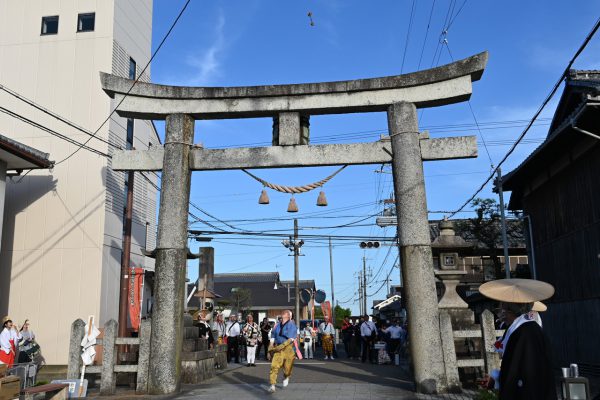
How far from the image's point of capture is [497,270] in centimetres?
2998

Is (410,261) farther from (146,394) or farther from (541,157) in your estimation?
(541,157)

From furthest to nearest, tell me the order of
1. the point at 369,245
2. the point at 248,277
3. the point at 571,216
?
1. the point at 248,277
2. the point at 369,245
3. the point at 571,216

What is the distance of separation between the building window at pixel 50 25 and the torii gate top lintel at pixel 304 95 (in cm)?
1296

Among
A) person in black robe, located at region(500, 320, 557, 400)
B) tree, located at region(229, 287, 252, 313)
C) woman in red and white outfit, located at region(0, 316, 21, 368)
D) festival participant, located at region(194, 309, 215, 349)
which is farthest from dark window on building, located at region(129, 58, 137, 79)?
tree, located at region(229, 287, 252, 313)

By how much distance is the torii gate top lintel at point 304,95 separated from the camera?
1191 cm

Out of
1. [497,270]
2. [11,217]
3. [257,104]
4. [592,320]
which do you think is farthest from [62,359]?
[497,270]

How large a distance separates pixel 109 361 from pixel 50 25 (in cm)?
1769

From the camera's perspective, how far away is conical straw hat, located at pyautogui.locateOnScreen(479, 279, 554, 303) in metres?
5.97

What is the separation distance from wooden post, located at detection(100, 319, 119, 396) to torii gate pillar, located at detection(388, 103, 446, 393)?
6.53 meters

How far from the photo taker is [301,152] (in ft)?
40.0

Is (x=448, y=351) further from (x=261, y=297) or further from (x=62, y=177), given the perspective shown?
(x=261, y=297)

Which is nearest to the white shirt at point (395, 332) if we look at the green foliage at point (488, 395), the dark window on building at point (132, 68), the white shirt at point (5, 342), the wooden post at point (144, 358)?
the wooden post at point (144, 358)

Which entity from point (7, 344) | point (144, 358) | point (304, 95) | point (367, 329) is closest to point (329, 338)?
point (367, 329)

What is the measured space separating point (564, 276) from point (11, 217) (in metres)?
21.4
